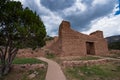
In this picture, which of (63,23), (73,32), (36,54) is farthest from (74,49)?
(36,54)

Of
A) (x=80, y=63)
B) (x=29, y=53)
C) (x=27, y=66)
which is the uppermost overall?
(x=29, y=53)

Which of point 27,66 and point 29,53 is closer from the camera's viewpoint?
point 27,66

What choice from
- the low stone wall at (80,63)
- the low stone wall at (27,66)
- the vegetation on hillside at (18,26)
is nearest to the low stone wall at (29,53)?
the low stone wall at (27,66)

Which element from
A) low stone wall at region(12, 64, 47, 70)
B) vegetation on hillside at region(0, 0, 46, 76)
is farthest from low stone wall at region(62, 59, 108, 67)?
vegetation on hillside at region(0, 0, 46, 76)

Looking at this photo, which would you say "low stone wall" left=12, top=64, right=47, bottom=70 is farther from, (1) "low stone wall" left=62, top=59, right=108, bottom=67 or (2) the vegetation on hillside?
(1) "low stone wall" left=62, top=59, right=108, bottom=67

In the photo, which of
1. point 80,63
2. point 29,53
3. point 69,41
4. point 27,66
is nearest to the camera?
point 27,66

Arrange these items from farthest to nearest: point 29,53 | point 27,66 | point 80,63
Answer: point 29,53
point 80,63
point 27,66

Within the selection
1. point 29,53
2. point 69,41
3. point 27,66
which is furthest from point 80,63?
point 29,53

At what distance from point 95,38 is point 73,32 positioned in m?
5.51

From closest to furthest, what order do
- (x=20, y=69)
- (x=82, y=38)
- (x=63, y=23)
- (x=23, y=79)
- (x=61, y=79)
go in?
(x=61, y=79)
(x=23, y=79)
(x=20, y=69)
(x=63, y=23)
(x=82, y=38)

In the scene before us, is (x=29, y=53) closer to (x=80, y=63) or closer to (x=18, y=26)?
(x=80, y=63)

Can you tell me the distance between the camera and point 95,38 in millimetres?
23734

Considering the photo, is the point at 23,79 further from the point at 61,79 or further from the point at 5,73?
the point at 61,79

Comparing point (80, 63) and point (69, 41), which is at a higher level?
point (69, 41)
